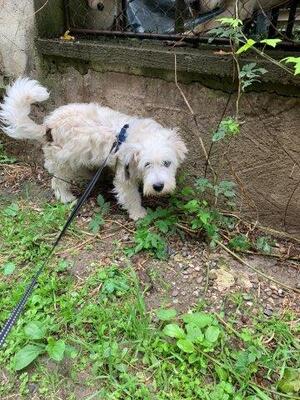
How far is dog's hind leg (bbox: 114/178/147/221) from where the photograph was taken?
3.02 metres

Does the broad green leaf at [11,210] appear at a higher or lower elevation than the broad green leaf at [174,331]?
lower

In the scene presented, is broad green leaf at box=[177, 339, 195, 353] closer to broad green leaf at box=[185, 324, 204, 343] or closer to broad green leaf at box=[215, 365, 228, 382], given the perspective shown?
broad green leaf at box=[185, 324, 204, 343]

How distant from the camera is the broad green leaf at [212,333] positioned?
6.74 ft

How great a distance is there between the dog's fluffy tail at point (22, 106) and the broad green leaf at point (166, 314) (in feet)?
5.90

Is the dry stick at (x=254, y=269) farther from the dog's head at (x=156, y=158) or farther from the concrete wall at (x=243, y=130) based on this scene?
the dog's head at (x=156, y=158)

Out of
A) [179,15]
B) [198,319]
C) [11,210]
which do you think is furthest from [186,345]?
[179,15]

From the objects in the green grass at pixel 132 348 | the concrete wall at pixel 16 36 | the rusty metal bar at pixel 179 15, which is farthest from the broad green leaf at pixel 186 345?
the concrete wall at pixel 16 36

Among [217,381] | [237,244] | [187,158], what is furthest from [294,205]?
[217,381]

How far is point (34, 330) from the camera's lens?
6.98ft

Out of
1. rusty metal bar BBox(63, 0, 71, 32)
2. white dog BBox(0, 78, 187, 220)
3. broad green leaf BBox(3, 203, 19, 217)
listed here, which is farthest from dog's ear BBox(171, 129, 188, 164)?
rusty metal bar BBox(63, 0, 71, 32)

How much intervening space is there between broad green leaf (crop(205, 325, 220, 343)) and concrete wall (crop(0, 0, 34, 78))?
2828 mm

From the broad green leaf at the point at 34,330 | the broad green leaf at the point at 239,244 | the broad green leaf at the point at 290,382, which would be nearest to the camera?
the broad green leaf at the point at 290,382

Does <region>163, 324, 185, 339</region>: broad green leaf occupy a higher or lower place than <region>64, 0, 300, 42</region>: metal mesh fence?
lower

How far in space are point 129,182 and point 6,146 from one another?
1854mm
